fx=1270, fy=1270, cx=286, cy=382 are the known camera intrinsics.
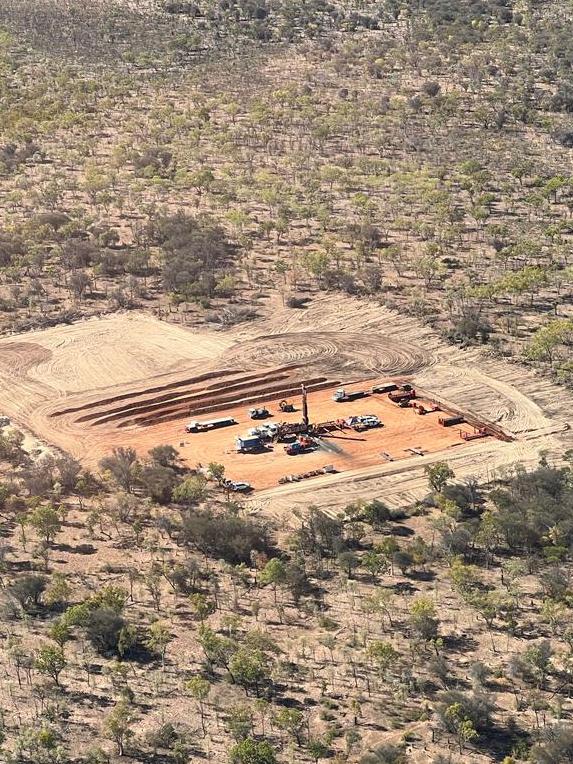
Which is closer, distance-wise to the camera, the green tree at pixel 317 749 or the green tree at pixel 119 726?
the green tree at pixel 317 749

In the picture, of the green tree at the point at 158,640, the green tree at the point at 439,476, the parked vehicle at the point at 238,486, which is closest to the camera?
the green tree at the point at 158,640

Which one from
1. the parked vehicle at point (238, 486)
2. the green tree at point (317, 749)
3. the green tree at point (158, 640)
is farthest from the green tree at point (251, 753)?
the parked vehicle at point (238, 486)

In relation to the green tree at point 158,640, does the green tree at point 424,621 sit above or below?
above

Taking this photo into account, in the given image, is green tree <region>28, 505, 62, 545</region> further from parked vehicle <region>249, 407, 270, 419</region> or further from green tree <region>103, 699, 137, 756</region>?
parked vehicle <region>249, 407, 270, 419</region>

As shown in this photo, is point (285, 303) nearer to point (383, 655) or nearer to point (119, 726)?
point (383, 655)

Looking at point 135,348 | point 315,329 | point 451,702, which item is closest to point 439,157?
point 315,329

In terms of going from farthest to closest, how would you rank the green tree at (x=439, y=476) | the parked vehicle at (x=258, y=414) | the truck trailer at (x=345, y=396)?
the truck trailer at (x=345, y=396) < the parked vehicle at (x=258, y=414) < the green tree at (x=439, y=476)

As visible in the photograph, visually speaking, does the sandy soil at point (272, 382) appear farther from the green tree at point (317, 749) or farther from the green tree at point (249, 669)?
the green tree at point (317, 749)
